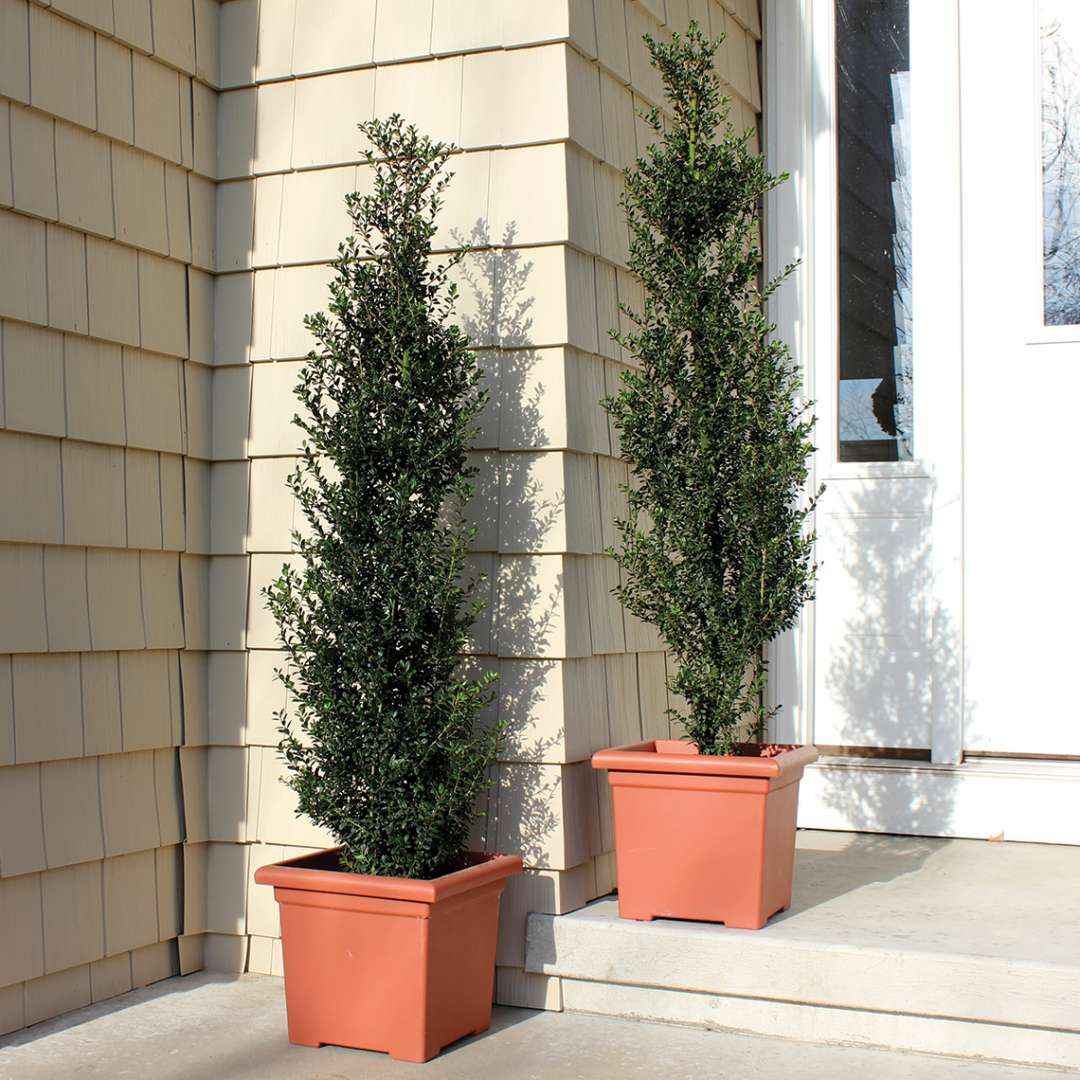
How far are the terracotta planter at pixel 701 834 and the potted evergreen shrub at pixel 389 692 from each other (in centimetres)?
26

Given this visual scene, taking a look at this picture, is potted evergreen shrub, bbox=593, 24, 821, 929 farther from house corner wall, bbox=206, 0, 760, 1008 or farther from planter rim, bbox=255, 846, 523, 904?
planter rim, bbox=255, 846, 523, 904

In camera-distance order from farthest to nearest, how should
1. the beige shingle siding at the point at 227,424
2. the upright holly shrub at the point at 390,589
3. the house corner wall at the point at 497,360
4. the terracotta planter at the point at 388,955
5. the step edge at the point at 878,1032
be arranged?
the house corner wall at the point at 497,360, the beige shingle siding at the point at 227,424, the upright holly shrub at the point at 390,589, the terracotta planter at the point at 388,955, the step edge at the point at 878,1032

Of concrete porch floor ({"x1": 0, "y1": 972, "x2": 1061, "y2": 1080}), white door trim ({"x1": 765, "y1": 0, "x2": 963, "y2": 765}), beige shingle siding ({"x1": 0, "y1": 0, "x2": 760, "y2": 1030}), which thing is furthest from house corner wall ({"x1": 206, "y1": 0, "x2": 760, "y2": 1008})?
white door trim ({"x1": 765, "y1": 0, "x2": 963, "y2": 765})

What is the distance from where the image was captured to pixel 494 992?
2590 mm

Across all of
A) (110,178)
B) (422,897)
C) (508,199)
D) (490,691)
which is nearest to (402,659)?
(490,691)

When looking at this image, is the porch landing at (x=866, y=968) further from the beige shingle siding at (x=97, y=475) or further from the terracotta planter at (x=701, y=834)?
the beige shingle siding at (x=97, y=475)

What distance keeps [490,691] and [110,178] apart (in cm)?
130

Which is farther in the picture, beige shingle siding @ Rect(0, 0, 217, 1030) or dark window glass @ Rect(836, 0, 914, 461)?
dark window glass @ Rect(836, 0, 914, 461)

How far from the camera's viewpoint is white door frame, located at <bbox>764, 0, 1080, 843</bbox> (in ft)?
10.7

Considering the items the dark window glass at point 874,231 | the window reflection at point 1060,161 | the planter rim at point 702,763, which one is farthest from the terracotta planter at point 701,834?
the window reflection at point 1060,161

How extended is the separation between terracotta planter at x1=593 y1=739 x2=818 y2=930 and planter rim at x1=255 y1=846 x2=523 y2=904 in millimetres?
243

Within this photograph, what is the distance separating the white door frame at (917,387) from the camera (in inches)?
128

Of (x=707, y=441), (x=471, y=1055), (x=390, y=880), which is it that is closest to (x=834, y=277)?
(x=707, y=441)

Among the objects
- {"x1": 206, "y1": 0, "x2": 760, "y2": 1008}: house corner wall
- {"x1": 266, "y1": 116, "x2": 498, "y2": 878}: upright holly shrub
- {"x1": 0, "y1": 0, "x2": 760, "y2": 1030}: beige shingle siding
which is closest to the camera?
{"x1": 266, "y1": 116, "x2": 498, "y2": 878}: upright holly shrub
